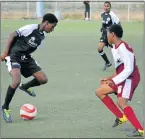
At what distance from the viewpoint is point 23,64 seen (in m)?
9.16

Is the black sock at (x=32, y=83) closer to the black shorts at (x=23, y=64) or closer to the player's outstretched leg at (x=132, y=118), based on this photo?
the black shorts at (x=23, y=64)

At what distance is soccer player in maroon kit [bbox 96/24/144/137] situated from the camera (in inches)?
295

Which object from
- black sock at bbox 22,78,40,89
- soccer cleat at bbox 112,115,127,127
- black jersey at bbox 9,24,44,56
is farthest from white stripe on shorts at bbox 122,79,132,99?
black sock at bbox 22,78,40,89

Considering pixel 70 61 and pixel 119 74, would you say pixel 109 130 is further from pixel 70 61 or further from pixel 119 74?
pixel 70 61

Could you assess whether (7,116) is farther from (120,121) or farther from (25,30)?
(120,121)

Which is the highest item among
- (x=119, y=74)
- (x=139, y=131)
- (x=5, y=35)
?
(x=119, y=74)

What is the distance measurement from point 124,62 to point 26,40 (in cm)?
214

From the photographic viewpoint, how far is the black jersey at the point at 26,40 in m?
8.90

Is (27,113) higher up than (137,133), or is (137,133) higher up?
(137,133)

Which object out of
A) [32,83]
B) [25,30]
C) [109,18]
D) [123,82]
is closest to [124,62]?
[123,82]

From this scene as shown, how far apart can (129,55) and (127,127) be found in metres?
1.21

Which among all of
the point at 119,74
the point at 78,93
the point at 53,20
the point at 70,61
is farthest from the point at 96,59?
the point at 119,74

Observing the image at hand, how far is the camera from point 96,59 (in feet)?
56.0

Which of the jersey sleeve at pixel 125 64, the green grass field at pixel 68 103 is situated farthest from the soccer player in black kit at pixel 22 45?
the jersey sleeve at pixel 125 64
